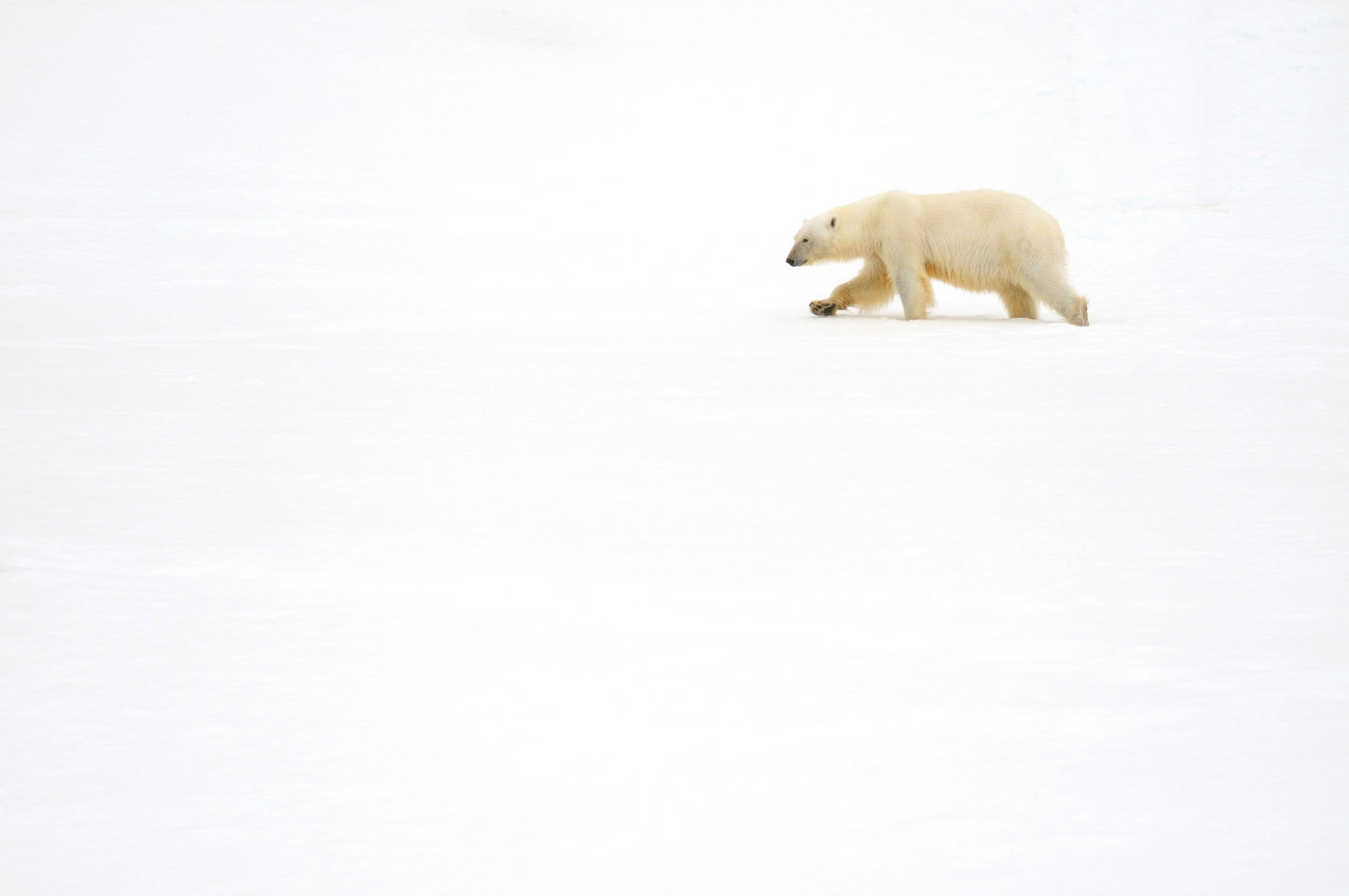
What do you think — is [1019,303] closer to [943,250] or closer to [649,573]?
[943,250]

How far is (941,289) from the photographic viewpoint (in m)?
7.41

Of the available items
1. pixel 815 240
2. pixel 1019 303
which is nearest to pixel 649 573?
pixel 815 240

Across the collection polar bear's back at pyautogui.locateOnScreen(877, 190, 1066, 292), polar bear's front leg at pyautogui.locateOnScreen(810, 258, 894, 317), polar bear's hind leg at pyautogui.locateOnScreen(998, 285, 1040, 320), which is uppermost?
polar bear's back at pyautogui.locateOnScreen(877, 190, 1066, 292)

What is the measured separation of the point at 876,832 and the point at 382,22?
1080cm

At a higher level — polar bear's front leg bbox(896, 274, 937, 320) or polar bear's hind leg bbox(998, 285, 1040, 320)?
polar bear's front leg bbox(896, 274, 937, 320)

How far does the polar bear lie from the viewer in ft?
17.3

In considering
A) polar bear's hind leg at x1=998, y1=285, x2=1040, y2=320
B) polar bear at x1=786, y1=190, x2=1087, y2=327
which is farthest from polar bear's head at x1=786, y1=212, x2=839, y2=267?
polar bear's hind leg at x1=998, y1=285, x2=1040, y2=320

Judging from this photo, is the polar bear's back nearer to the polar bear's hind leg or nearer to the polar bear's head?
the polar bear's hind leg

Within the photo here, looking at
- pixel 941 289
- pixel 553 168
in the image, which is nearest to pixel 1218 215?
pixel 941 289

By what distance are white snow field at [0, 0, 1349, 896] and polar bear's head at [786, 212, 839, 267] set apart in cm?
28

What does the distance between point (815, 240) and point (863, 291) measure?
0.29 metres

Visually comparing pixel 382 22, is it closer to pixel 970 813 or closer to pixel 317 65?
pixel 317 65

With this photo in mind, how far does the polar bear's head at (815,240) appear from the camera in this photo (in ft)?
18.4

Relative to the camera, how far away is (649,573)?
2.19 meters
